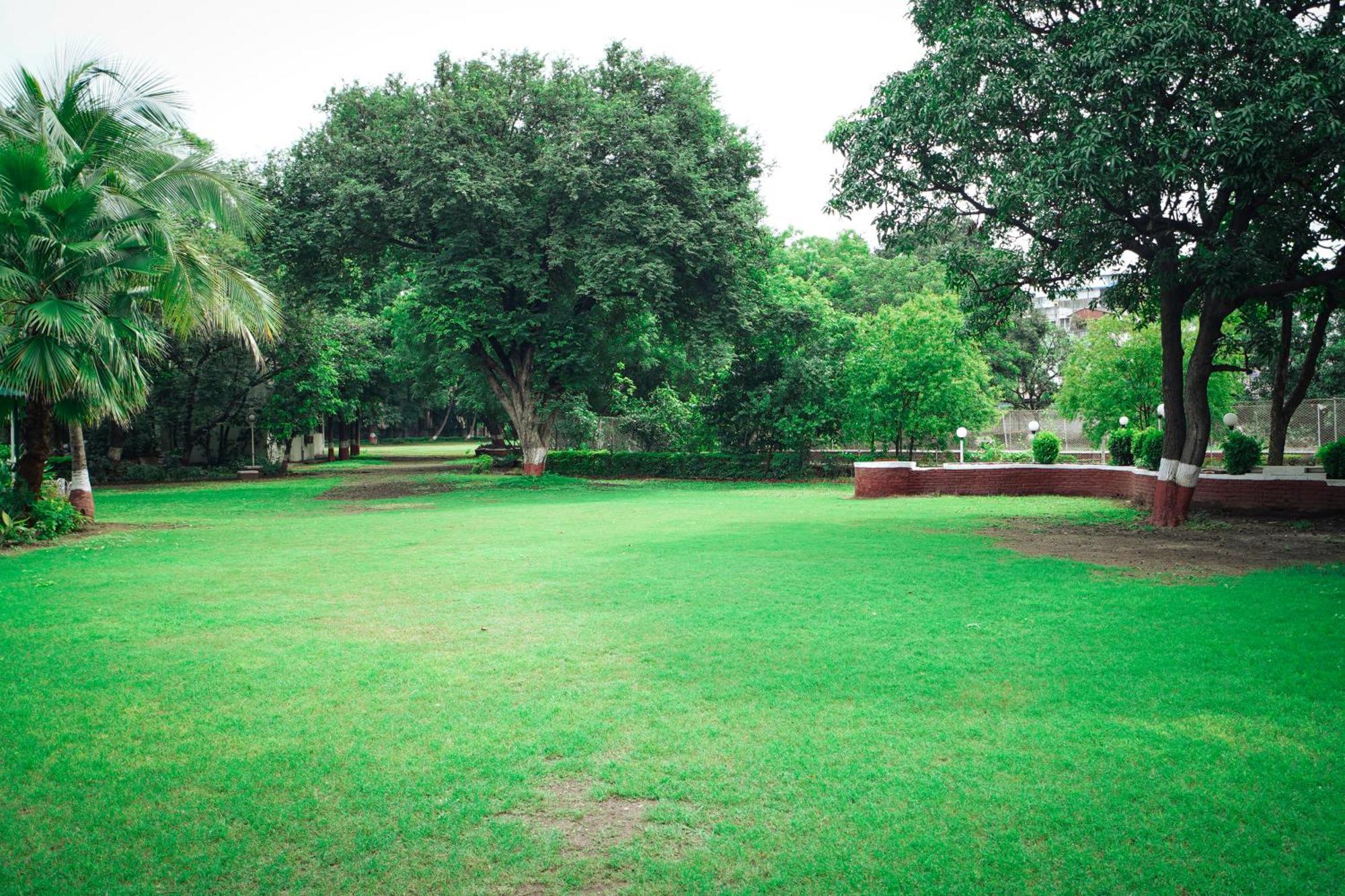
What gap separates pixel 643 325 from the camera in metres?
30.1

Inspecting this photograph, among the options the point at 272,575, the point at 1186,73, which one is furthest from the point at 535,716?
the point at 1186,73

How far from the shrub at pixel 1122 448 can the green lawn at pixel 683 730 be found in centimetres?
1233

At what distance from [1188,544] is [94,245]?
15087mm

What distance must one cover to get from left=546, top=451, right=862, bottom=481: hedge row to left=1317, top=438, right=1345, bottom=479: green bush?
13420 millimetres

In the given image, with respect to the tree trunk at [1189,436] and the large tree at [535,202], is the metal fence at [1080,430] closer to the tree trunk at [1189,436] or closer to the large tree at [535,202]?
the large tree at [535,202]

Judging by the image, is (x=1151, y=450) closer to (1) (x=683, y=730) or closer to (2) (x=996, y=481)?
(2) (x=996, y=481)

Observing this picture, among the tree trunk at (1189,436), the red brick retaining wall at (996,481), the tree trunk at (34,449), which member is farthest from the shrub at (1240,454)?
the tree trunk at (34,449)

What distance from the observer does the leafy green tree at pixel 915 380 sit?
24.5 m

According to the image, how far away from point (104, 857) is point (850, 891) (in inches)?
114

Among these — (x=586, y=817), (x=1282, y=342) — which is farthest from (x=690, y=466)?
(x=586, y=817)

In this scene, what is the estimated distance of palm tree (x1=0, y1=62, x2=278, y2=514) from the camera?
475 inches

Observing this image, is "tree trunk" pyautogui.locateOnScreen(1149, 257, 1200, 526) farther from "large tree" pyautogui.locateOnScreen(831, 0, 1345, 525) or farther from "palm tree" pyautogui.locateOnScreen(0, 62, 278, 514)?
"palm tree" pyautogui.locateOnScreen(0, 62, 278, 514)

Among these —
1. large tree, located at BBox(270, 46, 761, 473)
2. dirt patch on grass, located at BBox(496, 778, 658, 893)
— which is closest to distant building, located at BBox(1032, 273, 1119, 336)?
large tree, located at BBox(270, 46, 761, 473)

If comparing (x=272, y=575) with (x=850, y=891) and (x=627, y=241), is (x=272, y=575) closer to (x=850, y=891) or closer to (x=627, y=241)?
(x=850, y=891)
